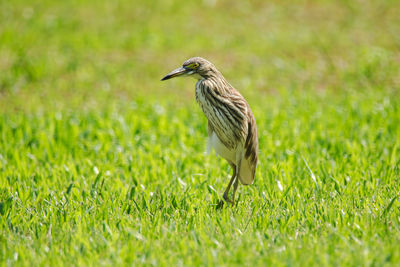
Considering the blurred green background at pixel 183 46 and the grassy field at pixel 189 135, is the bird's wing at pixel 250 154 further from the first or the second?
the blurred green background at pixel 183 46

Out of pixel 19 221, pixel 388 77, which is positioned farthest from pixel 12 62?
pixel 388 77

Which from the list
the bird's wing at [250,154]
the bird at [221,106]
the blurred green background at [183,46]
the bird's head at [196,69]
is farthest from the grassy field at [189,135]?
the bird's head at [196,69]

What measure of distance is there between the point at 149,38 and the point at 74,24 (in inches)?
91.4

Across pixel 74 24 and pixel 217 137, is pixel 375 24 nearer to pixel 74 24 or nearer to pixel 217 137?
pixel 74 24

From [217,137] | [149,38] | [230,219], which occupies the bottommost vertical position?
[230,219]

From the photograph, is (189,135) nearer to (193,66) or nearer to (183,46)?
(193,66)

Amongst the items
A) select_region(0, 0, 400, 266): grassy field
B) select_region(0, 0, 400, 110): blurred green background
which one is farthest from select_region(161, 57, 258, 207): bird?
select_region(0, 0, 400, 110): blurred green background

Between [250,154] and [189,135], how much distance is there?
102 inches

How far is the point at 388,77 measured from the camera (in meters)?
10.2

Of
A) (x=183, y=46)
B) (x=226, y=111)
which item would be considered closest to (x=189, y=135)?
(x=226, y=111)

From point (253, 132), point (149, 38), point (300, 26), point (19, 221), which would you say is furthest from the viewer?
point (300, 26)

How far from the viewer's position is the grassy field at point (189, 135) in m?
4.09

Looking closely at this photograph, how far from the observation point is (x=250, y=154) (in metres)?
5.21

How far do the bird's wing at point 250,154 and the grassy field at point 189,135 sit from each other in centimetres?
23
